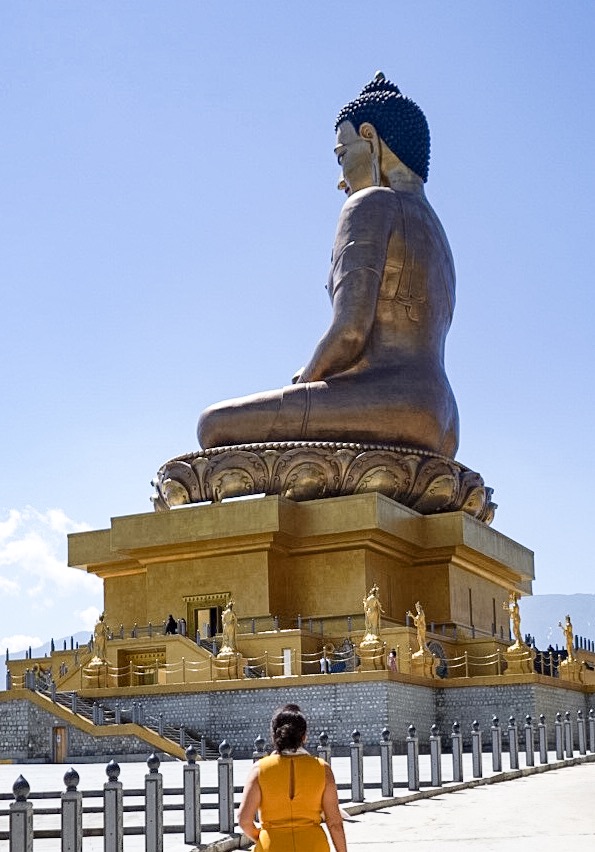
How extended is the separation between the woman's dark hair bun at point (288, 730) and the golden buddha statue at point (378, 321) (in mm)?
24523

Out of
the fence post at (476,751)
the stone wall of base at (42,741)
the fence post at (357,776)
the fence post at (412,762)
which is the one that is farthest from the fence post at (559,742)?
the fence post at (357,776)

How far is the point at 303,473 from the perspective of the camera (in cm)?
2933

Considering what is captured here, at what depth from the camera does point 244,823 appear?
18.1 ft

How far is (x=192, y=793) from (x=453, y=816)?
2945 millimetres

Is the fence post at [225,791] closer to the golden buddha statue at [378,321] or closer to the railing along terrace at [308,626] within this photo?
the railing along terrace at [308,626]

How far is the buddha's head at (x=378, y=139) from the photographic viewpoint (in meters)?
34.0

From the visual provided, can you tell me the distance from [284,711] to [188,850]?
3840mm

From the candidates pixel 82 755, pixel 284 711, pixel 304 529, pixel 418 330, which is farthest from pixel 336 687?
pixel 284 711

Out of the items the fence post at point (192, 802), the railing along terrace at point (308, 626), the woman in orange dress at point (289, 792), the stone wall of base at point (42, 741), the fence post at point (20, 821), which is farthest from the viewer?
the railing along terrace at point (308, 626)

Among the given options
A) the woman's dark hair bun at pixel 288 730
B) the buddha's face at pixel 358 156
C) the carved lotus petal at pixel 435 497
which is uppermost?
the buddha's face at pixel 358 156

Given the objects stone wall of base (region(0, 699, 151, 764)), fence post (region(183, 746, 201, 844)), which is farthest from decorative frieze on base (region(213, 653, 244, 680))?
fence post (region(183, 746, 201, 844))

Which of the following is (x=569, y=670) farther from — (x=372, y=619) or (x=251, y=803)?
(x=251, y=803)

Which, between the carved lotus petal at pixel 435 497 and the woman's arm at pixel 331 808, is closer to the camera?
the woman's arm at pixel 331 808

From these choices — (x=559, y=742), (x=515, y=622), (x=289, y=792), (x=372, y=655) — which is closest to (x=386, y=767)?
(x=559, y=742)
